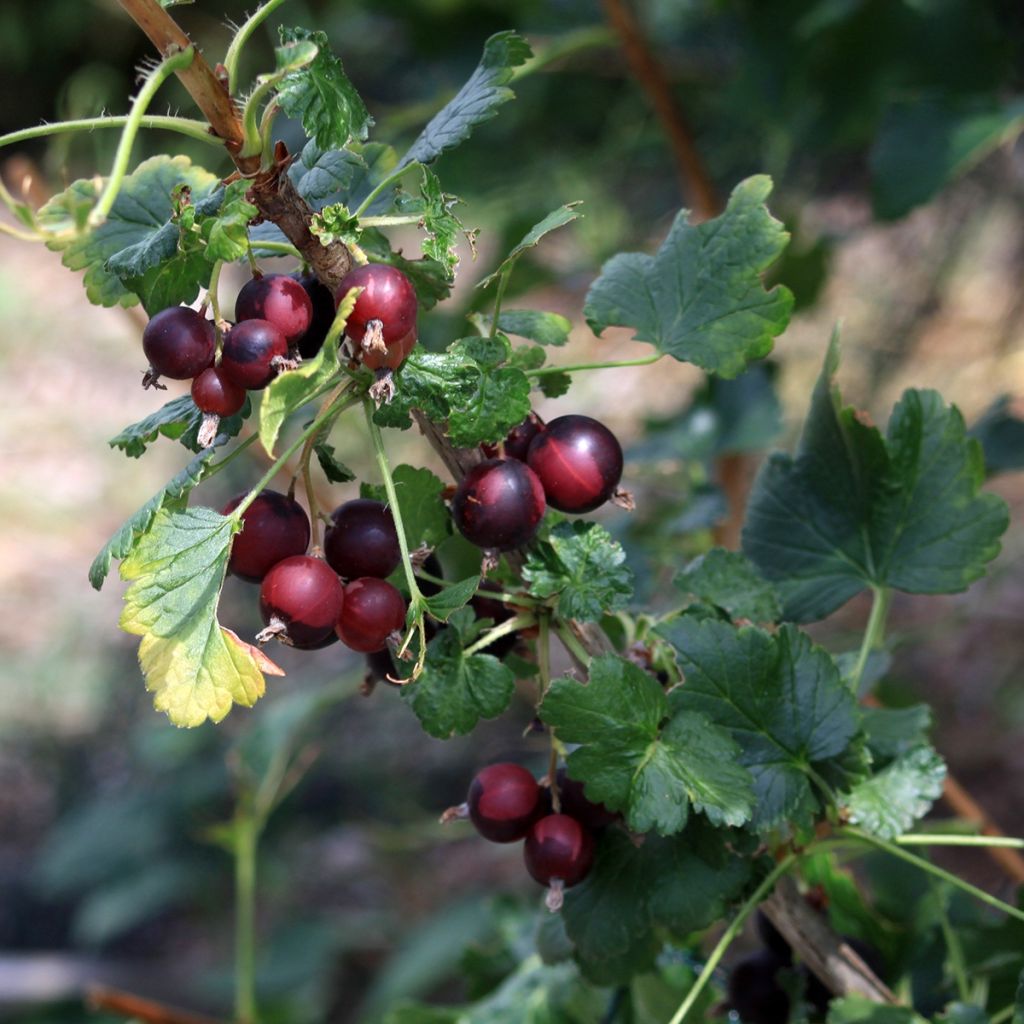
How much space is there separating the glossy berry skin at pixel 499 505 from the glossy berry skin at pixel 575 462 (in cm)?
2

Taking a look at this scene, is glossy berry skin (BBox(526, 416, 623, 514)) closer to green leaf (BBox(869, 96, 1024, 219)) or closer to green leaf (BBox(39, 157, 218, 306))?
green leaf (BBox(39, 157, 218, 306))

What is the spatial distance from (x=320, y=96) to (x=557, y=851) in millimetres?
333

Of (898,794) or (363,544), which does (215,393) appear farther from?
(898,794)

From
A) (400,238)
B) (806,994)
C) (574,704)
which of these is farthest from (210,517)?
(400,238)

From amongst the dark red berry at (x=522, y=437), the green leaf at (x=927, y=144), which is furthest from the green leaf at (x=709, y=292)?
the green leaf at (x=927, y=144)

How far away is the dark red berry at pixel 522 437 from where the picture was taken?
551 mm

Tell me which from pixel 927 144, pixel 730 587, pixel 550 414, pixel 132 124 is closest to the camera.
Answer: pixel 132 124

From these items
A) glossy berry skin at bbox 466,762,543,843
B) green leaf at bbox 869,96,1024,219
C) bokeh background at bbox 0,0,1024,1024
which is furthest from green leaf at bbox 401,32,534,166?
green leaf at bbox 869,96,1024,219

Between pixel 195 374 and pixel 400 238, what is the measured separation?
254 cm

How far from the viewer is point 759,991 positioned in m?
0.67

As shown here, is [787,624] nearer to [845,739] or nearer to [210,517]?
[845,739]

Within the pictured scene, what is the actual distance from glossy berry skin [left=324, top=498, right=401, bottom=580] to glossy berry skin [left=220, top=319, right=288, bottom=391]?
8 cm

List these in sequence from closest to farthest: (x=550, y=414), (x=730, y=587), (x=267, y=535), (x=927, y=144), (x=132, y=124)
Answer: (x=132, y=124) → (x=267, y=535) → (x=730, y=587) → (x=927, y=144) → (x=550, y=414)

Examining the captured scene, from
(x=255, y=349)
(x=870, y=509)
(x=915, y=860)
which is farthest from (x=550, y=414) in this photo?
(x=255, y=349)
